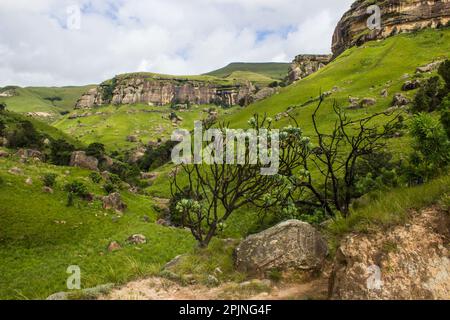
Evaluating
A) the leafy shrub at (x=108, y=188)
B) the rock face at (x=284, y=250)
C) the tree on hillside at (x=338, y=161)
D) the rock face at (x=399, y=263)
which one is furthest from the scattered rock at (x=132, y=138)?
the rock face at (x=399, y=263)

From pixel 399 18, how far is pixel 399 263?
136 m

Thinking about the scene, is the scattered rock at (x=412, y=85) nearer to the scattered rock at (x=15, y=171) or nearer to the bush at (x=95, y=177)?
the bush at (x=95, y=177)

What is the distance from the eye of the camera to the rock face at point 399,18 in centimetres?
10975

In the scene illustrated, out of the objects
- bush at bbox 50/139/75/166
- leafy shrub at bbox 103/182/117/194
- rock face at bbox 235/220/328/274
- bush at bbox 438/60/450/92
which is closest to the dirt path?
rock face at bbox 235/220/328/274

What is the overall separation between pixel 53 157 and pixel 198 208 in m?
60.4

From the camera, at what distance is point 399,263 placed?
21.7ft

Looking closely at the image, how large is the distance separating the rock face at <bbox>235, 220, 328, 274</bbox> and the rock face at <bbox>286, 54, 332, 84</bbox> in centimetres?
17350

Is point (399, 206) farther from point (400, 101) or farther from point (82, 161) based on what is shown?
point (82, 161)

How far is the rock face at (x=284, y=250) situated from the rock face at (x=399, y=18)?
416 feet

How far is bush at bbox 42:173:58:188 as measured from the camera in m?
41.4

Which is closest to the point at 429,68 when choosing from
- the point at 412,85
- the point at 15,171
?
the point at 412,85

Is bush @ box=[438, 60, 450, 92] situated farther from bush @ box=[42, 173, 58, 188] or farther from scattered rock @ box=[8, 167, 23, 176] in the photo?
scattered rock @ box=[8, 167, 23, 176]

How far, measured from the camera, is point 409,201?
762 cm
